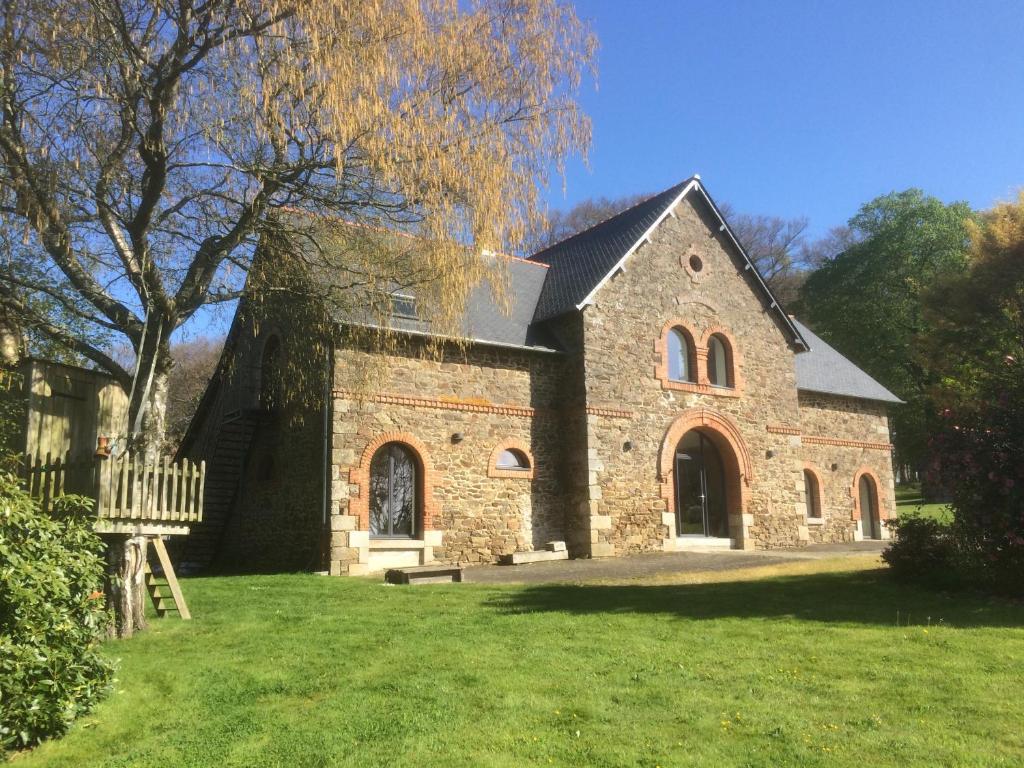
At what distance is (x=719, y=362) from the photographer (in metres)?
19.2

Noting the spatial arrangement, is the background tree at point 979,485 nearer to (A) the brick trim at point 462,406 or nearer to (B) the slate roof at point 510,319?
(A) the brick trim at point 462,406

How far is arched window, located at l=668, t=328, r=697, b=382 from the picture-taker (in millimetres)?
18297

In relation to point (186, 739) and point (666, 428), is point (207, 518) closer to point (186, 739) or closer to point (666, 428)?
point (666, 428)

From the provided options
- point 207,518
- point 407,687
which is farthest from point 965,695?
point 207,518

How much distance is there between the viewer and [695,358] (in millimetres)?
18469

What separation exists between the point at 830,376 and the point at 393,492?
1408 centimetres

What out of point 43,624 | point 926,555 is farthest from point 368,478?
point 43,624

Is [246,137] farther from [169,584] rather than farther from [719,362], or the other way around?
[719,362]

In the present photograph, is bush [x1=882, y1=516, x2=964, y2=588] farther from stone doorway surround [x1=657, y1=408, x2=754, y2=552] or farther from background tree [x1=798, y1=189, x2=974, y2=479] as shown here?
background tree [x1=798, y1=189, x2=974, y2=479]

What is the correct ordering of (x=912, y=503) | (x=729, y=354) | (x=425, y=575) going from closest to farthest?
(x=425, y=575) < (x=729, y=354) < (x=912, y=503)

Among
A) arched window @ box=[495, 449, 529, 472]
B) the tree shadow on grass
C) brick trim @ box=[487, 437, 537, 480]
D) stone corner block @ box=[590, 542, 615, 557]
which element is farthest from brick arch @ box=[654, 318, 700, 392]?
the tree shadow on grass

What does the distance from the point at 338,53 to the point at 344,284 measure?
306 cm

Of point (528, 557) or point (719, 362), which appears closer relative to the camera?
point (528, 557)

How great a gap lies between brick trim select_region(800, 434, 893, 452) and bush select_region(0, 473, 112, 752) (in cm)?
1858
